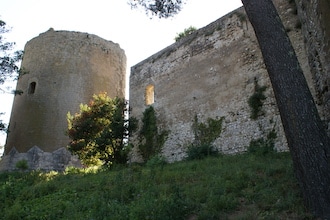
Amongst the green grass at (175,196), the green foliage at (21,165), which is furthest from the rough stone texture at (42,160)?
the green grass at (175,196)

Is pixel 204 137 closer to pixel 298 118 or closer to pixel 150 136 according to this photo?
pixel 150 136

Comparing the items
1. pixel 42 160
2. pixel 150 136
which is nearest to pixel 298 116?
pixel 150 136

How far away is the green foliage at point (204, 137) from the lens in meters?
10.8

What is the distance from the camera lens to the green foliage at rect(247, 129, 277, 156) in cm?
941

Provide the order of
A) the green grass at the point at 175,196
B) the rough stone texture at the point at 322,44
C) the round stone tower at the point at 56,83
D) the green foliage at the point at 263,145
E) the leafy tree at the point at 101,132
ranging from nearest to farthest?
the green grass at the point at 175,196 < the rough stone texture at the point at 322,44 < the green foliage at the point at 263,145 < the leafy tree at the point at 101,132 < the round stone tower at the point at 56,83

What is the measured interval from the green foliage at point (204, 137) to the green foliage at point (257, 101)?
3.80 ft

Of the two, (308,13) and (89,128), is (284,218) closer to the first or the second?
(308,13)

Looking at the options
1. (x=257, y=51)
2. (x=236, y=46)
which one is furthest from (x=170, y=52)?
(x=257, y=51)

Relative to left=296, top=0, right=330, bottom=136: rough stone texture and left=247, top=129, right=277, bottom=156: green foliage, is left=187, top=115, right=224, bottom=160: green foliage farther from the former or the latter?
left=296, top=0, right=330, bottom=136: rough stone texture

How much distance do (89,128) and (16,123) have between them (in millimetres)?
5823

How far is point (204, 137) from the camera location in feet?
38.3

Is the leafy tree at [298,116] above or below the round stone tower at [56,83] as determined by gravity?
below

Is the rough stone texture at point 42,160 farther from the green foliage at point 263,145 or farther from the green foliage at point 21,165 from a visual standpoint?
the green foliage at point 263,145

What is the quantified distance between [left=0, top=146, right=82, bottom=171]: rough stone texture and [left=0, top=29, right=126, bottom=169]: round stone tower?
0.61 feet
